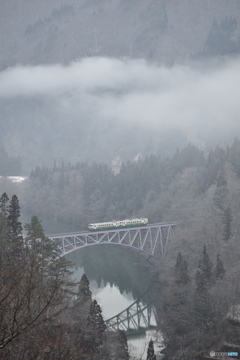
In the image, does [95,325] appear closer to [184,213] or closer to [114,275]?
[114,275]

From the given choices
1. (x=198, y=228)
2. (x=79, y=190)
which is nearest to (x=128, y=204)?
(x=79, y=190)

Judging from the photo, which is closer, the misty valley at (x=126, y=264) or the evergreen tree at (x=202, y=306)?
the misty valley at (x=126, y=264)

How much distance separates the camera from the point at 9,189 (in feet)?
449

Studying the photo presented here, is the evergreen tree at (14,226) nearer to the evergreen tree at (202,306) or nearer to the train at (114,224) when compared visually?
the evergreen tree at (202,306)

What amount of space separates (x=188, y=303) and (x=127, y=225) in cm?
2654

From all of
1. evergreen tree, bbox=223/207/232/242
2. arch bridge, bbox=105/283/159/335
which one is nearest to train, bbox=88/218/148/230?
arch bridge, bbox=105/283/159/335

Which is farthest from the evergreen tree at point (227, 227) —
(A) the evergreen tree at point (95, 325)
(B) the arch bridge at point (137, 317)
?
(A) the evergreen tree at point (95, 325)

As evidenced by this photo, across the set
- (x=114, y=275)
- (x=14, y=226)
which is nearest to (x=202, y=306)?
(x=14, y=226)

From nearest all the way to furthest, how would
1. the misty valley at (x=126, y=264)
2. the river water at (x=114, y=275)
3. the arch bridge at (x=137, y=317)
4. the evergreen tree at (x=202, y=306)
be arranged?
the misty valley at (x=126, y=264) < the evergreen tree at (x=202, y=306) < the arch bridge at (x=137, y=317) < the river water at (x=114, y=275)

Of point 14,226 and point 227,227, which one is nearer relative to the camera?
point 14,226

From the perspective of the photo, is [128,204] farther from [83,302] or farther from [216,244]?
[83,302]

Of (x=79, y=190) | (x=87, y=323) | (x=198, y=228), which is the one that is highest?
(x=79, y=190)

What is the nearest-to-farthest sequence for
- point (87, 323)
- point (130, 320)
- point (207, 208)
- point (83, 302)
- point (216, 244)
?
point (87, 323), point (83, 302), point (130, 320), point (216, 244), point (207, 208)

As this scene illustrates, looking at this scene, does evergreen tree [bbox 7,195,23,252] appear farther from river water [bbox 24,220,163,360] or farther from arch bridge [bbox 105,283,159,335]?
arch bridge [bbox 105,283,159,335]
